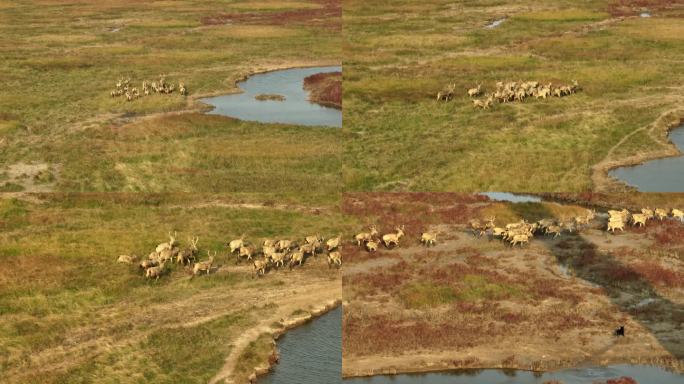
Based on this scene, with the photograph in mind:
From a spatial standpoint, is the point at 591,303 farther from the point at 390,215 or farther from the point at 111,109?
the point at 111,109

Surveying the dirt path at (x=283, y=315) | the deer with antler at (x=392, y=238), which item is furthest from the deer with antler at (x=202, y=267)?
the deer with antler at (x=392, y=238)

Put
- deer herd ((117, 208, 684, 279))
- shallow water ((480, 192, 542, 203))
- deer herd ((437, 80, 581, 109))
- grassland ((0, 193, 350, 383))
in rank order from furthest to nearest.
→ 1. deer herd ((437, 80, 581, 109))
2. shallow water ((480, 192, 542, 203))
3. deer herd ((117, 208, 684, 279))
4. grassland ((0, 193, 350, 383))

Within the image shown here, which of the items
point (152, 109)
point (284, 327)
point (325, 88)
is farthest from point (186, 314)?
point (325, 88)

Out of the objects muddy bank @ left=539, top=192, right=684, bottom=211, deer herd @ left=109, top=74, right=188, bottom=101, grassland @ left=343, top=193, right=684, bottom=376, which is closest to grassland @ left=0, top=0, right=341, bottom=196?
deer herd @ left=109, top=74, right=188, bottom=101

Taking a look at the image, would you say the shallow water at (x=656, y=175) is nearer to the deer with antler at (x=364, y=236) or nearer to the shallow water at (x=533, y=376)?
the deer with antler at (x=364, y=236)

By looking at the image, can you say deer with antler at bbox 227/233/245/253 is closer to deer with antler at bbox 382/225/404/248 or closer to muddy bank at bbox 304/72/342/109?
deer with antler at bbox 382/225/404/248

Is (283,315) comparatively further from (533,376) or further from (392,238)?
(533,376)
